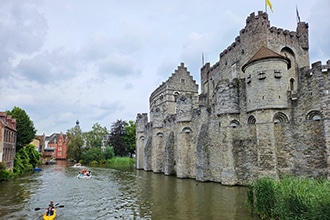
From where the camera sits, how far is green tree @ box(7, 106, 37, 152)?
33.0 m

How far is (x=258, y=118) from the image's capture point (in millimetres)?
16797

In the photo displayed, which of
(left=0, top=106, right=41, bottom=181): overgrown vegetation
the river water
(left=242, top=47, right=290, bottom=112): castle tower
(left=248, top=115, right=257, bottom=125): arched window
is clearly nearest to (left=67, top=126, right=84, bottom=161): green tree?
(left=0, top=106, right=41, bottom=181): overgrown vegetation

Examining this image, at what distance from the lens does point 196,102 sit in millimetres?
24328

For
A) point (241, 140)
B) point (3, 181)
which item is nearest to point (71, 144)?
point (3, 181)

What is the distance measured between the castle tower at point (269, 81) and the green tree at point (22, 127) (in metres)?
29.5

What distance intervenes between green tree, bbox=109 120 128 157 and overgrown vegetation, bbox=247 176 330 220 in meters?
45.7

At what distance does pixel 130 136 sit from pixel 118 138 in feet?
9.22

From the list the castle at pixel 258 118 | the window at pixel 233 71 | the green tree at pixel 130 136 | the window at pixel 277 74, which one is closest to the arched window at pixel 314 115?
the castle at pixel 258 118

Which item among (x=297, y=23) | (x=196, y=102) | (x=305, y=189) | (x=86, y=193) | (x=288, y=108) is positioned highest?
(x=297, y=23)

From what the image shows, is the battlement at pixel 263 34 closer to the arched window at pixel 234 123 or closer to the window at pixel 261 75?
the window at pixel 261 75

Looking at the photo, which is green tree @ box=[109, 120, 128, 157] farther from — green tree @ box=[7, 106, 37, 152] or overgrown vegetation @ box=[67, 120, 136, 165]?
green tree @ box=[7, 106, 37, 152]

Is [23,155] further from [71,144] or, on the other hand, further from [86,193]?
[71,144]

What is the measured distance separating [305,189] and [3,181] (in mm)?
23724

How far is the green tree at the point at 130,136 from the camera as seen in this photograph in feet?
177
